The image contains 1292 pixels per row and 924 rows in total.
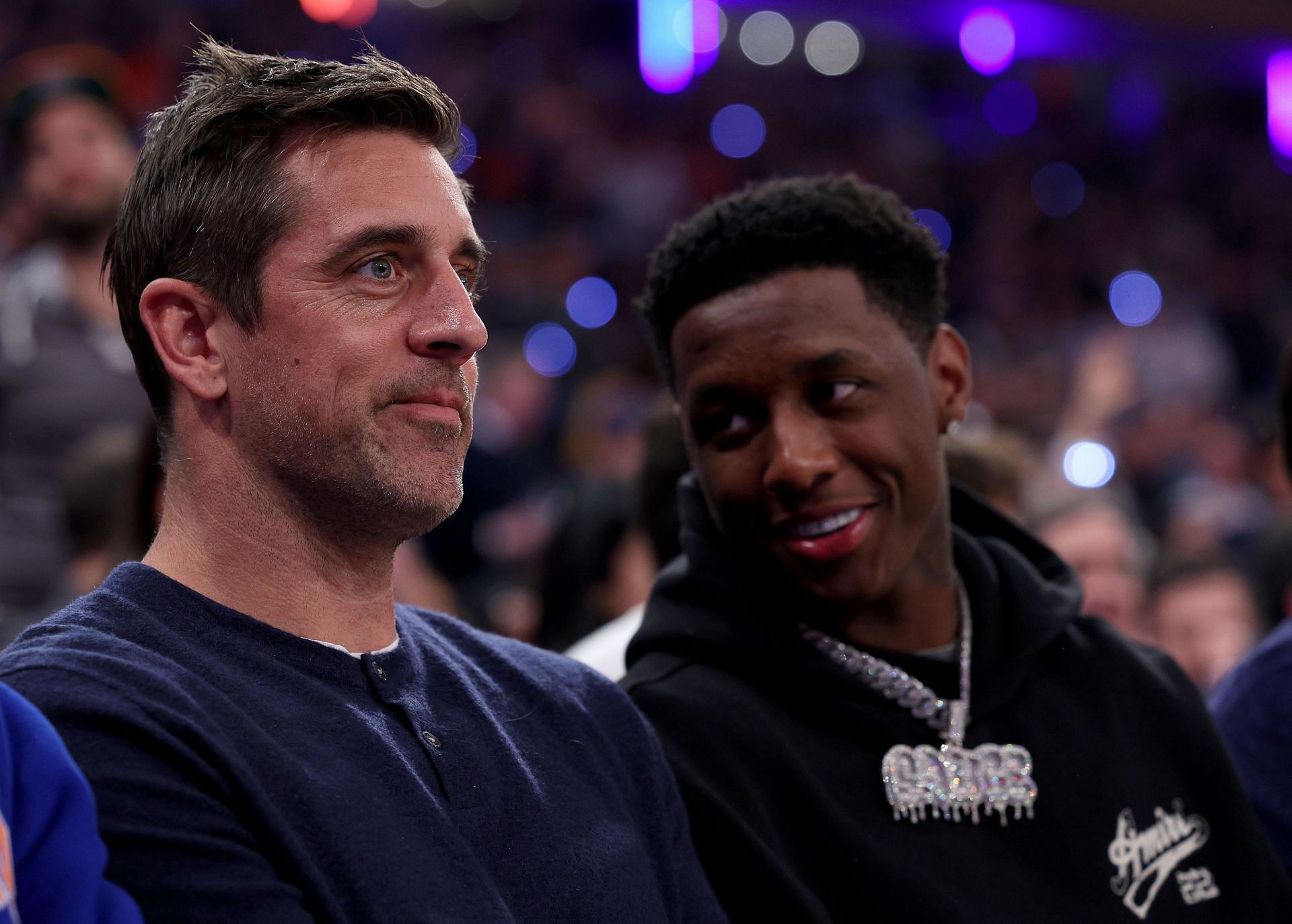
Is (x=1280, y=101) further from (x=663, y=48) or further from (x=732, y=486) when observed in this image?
(x=732, y=486)

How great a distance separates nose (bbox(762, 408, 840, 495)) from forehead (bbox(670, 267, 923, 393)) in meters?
0.07

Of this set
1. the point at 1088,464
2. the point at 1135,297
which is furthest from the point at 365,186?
the point at 1135,297

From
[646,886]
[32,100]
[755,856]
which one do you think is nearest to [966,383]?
[755,856]

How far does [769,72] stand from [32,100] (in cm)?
747

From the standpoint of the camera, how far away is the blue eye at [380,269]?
151 centimetres

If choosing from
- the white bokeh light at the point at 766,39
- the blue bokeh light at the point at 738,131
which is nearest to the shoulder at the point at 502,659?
the blue bokeh light at the point at 738,131

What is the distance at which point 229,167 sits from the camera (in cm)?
152

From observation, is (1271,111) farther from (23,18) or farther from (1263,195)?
(23,18)

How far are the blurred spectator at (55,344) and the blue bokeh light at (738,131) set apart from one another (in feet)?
21.7

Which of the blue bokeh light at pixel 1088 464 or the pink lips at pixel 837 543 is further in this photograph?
the blue bokeh light at pixel 1088 464

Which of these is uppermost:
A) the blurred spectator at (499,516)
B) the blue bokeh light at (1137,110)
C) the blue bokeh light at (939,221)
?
the blue bokeh light at (1137,110)

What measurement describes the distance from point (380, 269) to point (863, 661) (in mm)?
829

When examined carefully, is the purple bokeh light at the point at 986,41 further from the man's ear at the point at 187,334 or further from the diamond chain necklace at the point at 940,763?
the man's ear at the point at 187,334

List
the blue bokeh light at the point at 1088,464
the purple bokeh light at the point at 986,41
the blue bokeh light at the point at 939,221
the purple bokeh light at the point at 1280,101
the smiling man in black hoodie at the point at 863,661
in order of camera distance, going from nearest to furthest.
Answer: the smiling man in black hoodie at the point at 863,661, the blue bokeh light at the point at 1088,464, the purple bokeh light at the point at 986,41, the purple bokeh light at the point at 1280,101, the blue bokeh light at the point at 939,221
